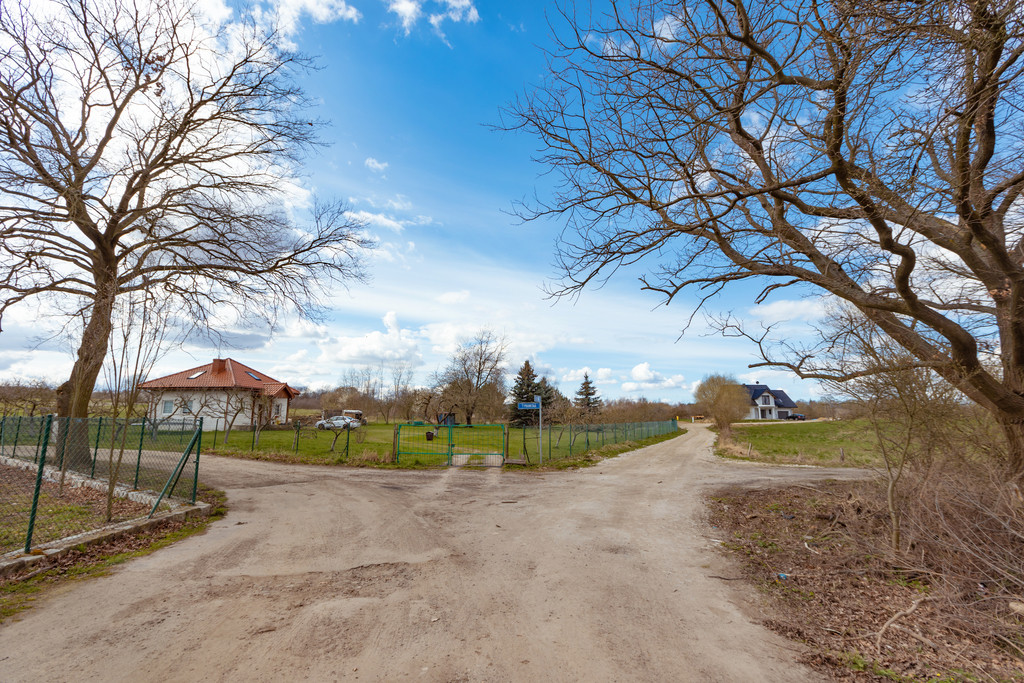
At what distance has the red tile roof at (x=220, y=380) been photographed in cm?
3619

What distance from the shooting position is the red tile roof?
1425 inches

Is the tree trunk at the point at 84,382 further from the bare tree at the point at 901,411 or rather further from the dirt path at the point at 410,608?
the bare tree at the point at 901,411

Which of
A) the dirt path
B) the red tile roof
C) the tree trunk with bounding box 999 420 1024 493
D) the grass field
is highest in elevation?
the red tile roof

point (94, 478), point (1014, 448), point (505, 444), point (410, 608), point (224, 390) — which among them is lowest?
point (410, 608)

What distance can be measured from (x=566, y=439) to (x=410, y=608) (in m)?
19.9

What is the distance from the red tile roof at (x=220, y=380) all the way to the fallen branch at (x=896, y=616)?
37920mm

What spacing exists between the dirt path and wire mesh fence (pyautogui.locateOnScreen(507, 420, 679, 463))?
864 cm

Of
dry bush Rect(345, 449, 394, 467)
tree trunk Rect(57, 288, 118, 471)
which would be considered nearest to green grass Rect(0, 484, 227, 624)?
tree trunk Rect(57, 288, 118, 471)

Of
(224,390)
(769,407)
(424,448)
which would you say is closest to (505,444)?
(424,448)

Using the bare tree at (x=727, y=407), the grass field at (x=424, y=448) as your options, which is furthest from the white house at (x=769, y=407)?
the grass field at (x=424, y=448)

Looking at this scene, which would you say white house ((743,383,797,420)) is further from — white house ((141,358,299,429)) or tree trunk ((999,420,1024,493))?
tree trunk ((999,420,1024,493))

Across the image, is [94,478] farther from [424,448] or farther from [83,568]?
[424,448]

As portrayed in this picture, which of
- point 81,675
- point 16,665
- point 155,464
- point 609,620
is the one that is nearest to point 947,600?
point 609,620

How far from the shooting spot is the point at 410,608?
15.6ft
